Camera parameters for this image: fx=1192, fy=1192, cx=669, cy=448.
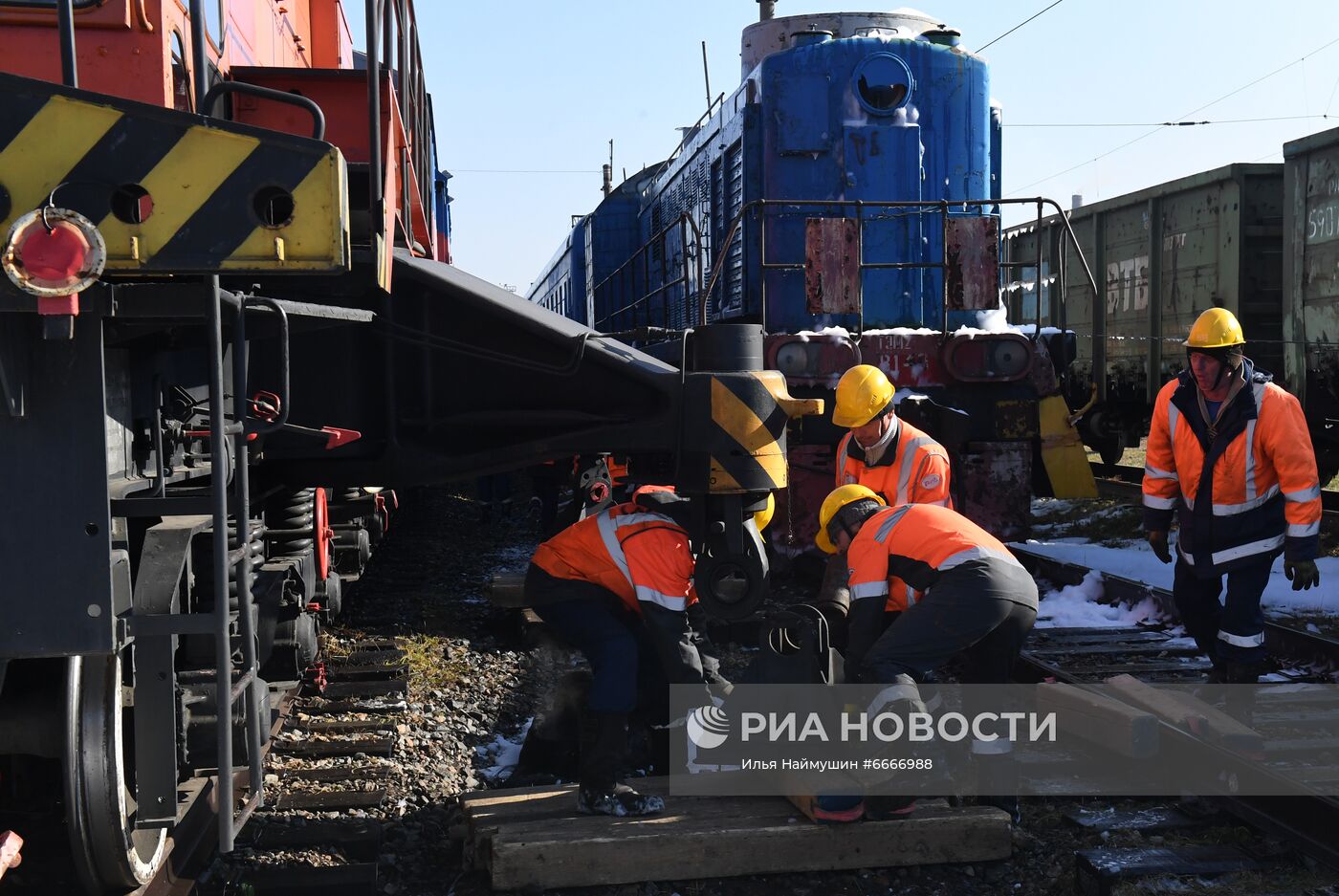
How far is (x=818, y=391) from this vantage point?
7355 millimetres


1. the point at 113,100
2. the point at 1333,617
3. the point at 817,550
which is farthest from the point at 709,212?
the point at 113,100

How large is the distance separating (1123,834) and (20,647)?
3.16 m

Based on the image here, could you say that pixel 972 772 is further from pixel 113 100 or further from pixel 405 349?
pixel 113 100

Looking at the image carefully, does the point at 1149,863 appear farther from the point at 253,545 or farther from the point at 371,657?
the point at 371,657

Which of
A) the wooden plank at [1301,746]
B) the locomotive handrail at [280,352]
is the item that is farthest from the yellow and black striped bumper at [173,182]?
the wooden plank at [1301,746]

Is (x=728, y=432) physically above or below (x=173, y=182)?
below

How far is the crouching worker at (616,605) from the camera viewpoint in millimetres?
3896

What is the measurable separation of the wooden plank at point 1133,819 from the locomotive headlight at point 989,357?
12.4 ft

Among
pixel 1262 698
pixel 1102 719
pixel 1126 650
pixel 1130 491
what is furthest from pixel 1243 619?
pixel 1130 491

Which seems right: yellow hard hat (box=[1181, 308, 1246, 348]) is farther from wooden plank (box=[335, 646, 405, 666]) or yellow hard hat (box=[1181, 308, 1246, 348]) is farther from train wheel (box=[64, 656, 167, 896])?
train wheel (box=[64, 656, 167, 896])

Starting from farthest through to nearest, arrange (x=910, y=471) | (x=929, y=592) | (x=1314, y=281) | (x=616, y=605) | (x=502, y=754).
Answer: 1. (x=1314, y=281)
2. (x=910, y=471)
3. (x=502, y=754)
4. (x=616, y=605)
5. (x=929, y=592)

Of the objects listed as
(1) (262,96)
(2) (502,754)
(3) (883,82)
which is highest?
(3) (883,82)

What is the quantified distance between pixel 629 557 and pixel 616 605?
0.29 metres

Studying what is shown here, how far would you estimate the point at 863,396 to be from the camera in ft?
16.7
